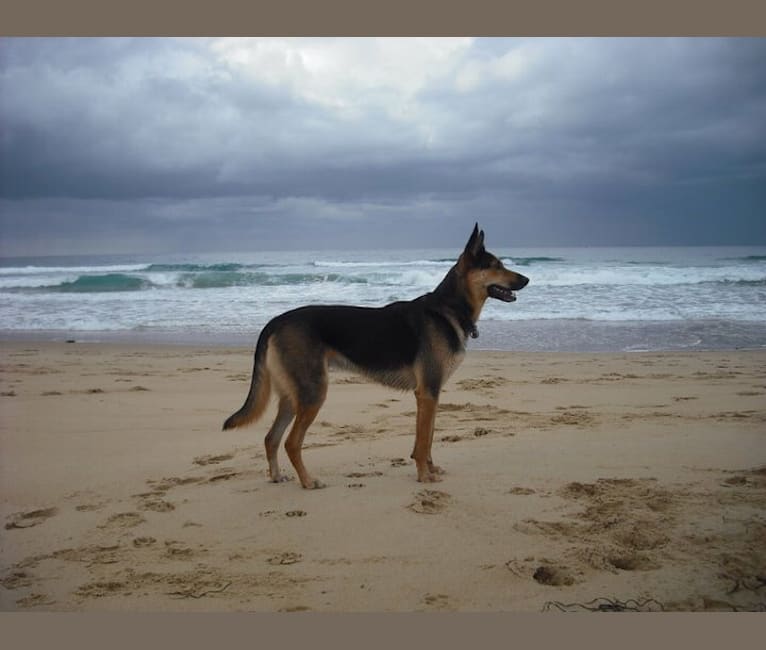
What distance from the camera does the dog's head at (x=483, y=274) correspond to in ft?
18.5

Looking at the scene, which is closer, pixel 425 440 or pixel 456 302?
pixel 425 440

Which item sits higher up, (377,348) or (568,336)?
(377,348)

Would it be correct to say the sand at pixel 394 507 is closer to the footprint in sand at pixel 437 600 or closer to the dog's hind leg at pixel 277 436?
the footprint in sand at pixel 437 600

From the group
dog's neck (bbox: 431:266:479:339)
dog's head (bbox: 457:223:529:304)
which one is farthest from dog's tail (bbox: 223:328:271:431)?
dog's head (bbox: 457:223:529:304)

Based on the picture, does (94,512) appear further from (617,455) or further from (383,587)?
(617,455)

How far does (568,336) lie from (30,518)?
12.7m

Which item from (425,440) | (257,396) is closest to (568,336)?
(425,440)

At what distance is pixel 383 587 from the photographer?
3.47 meters

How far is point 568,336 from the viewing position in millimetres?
14891

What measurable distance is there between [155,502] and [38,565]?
42.7 inches

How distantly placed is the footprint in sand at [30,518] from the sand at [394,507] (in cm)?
3

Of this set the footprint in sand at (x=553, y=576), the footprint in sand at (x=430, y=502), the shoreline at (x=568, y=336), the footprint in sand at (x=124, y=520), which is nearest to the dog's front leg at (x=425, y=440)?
the footprint in sand at (x=430, y=502)

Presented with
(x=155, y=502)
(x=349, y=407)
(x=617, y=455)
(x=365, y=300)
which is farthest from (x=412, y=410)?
(x=365, y=300)

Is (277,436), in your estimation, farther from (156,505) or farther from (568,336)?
(568,336)
